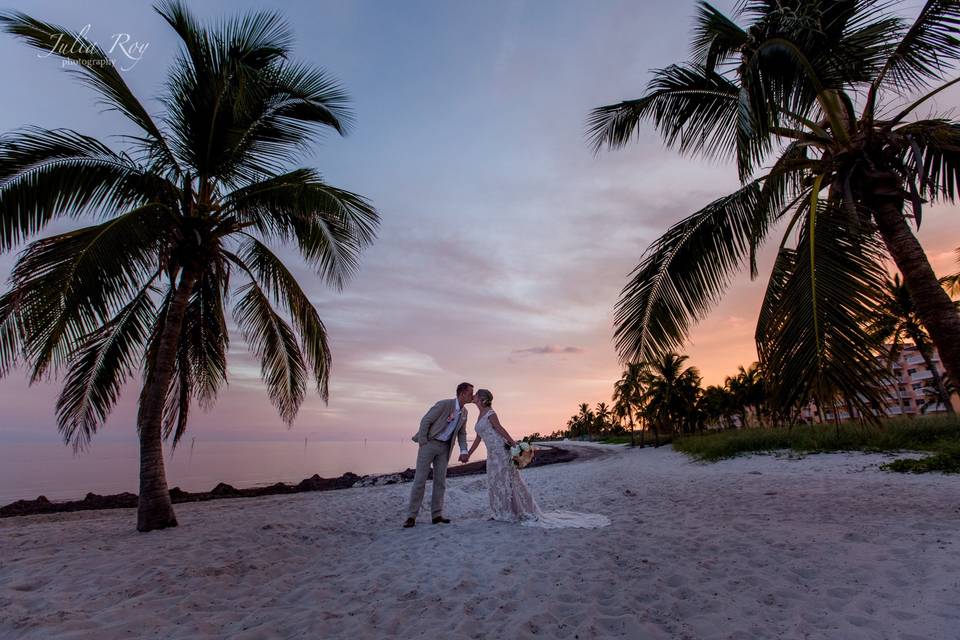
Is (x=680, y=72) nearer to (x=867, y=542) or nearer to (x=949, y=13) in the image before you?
(x=949, y=13)

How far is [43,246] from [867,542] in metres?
9.56

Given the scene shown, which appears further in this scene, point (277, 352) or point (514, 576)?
point (277, 352)

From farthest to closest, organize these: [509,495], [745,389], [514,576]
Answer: [745,389] → [509,495] → [514,576]

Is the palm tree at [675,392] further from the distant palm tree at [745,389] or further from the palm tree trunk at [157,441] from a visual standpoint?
the palm tree trunk at [157,441]

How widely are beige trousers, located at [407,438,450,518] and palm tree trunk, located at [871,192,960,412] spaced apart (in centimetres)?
588

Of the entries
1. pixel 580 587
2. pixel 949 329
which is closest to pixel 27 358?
pixel 580 587

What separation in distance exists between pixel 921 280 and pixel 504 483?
218 inches

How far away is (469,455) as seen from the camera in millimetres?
6562

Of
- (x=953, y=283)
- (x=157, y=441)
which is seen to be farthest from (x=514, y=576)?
(x=953, y=283)

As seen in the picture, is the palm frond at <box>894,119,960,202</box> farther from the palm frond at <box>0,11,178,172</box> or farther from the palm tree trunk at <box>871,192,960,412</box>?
the palm frond at <box>0,11,178,172</box>

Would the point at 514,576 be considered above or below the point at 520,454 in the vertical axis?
below

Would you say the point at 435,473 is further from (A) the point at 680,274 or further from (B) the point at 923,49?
(B) the point at 923,49

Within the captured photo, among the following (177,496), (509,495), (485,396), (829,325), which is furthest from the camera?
(177,496)

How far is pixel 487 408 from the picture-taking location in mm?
6902
